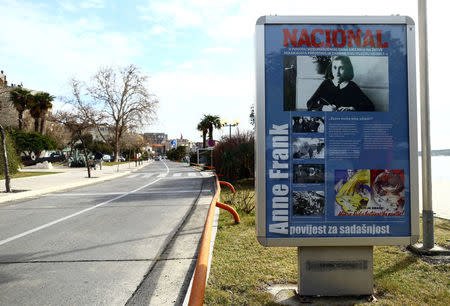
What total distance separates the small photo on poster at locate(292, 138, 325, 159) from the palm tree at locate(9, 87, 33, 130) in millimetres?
48855

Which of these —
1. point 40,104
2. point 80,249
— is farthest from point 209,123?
point 80,249

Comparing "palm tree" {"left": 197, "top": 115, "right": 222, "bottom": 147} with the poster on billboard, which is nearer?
the poster on billboard

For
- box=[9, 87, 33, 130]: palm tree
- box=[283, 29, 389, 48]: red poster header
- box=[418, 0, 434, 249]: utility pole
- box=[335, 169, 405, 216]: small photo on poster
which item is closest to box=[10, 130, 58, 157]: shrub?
box=[9, 87, 33, 130]: palm tree

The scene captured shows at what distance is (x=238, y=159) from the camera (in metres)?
18.5

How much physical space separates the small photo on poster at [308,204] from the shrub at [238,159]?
1461 centimetres

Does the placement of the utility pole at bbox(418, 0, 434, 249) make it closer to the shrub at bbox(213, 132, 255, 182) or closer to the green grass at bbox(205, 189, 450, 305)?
the green grass at bbox(205, 189, 450, 305)

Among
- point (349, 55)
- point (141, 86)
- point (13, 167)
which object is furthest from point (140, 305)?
point (141, 86)

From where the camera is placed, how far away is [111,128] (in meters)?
60.1

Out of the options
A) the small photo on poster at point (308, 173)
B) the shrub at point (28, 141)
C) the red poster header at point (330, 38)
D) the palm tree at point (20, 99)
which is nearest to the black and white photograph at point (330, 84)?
the red poster header at point (330, 38)

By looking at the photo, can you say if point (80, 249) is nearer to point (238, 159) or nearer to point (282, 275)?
point (282, 275)

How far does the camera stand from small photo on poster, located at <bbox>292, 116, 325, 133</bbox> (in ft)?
11.0

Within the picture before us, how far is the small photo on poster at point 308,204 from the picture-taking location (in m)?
3.35

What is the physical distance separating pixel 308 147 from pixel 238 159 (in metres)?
15.2

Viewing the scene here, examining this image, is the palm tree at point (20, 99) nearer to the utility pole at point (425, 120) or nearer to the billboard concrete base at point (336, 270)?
the utility pole at point (425, 120)
